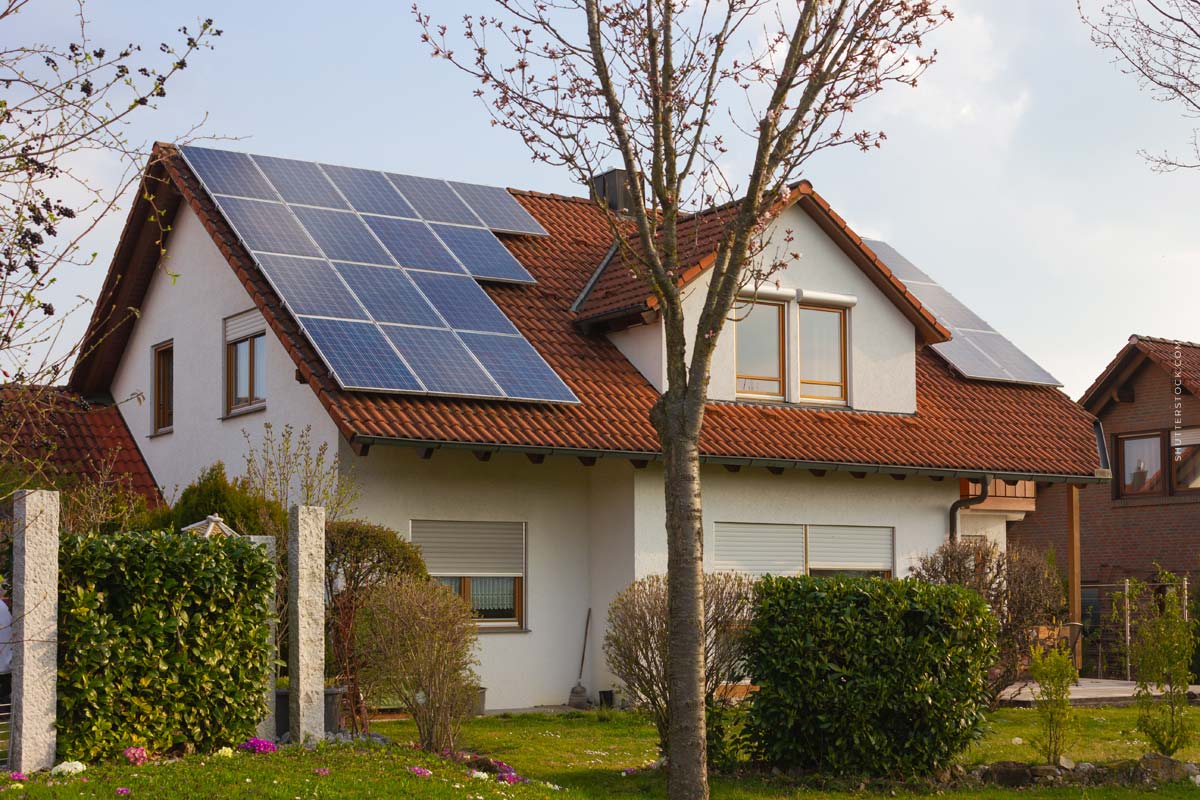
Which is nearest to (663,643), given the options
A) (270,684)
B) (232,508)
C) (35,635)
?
(270,684)

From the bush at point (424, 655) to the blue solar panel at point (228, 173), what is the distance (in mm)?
8621

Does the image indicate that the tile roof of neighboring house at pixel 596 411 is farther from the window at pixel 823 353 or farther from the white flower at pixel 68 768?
the white flower at pixel 68 768

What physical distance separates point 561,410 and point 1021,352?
35.0 feet

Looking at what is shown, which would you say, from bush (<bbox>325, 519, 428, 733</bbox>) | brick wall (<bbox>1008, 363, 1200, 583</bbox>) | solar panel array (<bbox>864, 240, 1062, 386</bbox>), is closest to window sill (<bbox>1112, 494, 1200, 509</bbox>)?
brick wall (<bbox>1008, 363, 1200, 583</bbox>)

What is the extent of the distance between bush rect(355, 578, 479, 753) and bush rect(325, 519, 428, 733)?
723 millimetres

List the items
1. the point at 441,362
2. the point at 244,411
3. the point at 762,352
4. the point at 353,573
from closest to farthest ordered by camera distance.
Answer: the point at 353,573
the point at 441,362
the point at 244,411
the point at 762,352

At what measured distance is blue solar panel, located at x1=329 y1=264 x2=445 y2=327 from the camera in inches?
701

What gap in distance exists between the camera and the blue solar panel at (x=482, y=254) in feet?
66.0

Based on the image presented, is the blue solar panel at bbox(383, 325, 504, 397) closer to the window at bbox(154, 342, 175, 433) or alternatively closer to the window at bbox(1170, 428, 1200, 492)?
the window at bbox(154, 342, 175, 433)

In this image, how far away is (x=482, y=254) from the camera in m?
20.5

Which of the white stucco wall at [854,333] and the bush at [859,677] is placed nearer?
the bush at [859,677]

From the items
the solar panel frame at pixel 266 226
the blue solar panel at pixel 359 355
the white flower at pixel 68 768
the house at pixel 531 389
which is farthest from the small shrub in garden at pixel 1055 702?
the solar panel frame at pixel 266 226

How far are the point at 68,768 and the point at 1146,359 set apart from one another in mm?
25946

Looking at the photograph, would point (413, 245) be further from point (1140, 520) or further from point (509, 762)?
point (1140, 520)
